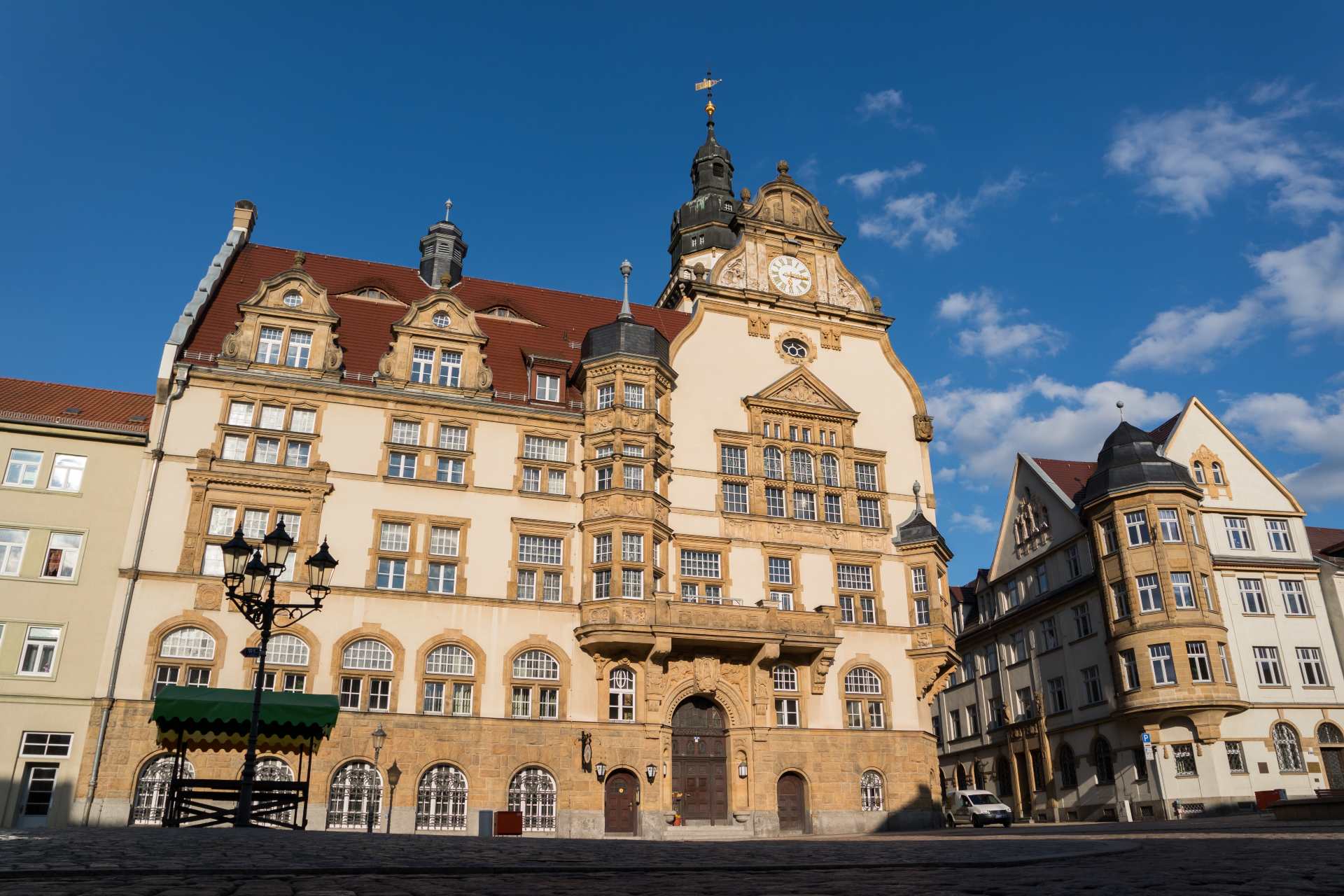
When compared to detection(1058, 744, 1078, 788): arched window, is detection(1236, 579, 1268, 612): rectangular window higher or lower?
higher

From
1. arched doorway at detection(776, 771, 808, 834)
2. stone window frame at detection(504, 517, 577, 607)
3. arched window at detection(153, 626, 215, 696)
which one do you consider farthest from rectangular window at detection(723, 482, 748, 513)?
arched window at detection(153, 626, 215, 696)

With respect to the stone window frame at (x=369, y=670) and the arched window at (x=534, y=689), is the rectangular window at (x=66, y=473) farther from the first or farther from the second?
the arched window at (x=534, y=689)

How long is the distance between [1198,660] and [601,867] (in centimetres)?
4027

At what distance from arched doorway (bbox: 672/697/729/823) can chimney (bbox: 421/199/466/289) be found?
72.9 feet

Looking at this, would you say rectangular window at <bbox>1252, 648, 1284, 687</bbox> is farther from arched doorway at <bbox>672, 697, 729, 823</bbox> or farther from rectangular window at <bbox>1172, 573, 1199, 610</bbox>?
arched doorway at <bbox>672, 697, 729, 823</bbox>

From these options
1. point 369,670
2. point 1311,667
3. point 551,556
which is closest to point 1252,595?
point 1311,667

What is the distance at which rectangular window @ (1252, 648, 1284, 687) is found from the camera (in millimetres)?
43469

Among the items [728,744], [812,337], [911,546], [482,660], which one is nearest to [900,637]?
[911,546]

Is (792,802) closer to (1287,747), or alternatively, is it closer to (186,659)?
(186,659)

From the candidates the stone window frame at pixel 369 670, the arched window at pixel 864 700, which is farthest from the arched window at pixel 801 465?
the stone window frame at pixel 369 670

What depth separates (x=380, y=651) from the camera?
110 ft

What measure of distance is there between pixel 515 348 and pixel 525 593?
11251 mm

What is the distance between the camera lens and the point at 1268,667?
1727 inches

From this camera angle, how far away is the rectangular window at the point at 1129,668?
140 feet
